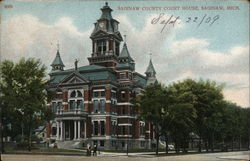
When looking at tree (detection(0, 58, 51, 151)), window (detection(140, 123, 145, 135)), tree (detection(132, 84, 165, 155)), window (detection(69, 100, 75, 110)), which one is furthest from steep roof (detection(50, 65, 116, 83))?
tree (detection(132, 84, 165, 155))

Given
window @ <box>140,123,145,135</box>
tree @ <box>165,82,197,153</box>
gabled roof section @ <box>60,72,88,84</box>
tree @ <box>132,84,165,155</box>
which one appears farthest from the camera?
window @ <box>140,123,145,135</box>

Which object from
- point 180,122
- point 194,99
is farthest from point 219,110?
point 180,122

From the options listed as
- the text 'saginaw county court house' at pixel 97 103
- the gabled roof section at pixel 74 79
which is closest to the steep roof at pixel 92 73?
the text 'saginaw county court house' at pixel 97 103

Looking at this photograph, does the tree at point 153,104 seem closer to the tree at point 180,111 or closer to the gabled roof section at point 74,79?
the tree at point 180,111

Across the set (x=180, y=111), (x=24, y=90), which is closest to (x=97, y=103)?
(x=180, y=111)

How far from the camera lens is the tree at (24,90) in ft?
116

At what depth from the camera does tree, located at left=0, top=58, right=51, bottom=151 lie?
35344 mm

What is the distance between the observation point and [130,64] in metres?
55.3

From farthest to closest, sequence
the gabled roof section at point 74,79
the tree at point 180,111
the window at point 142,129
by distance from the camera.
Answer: the window at point 142,129 < the gabled roof section at point 74,79 < the tree at point 180,111

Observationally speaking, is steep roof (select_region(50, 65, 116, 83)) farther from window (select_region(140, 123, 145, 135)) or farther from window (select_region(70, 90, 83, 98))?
window (select_region(140, 123, 145, 135))

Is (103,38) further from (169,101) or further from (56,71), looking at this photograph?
(169,101)

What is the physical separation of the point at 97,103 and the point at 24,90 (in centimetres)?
1624

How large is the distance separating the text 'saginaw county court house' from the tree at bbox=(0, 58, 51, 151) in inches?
465

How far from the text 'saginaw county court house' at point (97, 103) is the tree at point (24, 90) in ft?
38.8
